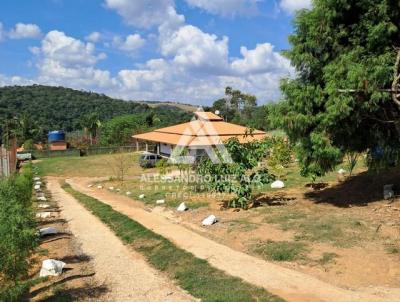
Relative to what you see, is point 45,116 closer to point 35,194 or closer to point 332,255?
point 35,194

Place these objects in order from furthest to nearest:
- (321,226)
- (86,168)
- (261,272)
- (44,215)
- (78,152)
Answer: (78,152)
(86,168)
(44,215)
(321,226)
(261,272)

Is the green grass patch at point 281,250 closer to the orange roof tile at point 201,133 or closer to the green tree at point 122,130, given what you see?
the orange roof tile at point 201,133

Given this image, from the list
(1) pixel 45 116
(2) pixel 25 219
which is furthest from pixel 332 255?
(1) pixel 45 116

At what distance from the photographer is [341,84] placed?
37.8 feet

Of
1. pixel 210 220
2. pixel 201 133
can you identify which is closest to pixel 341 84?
pixel 210 220

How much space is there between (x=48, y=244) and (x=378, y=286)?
27.6ft

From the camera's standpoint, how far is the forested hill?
8900 centimetres

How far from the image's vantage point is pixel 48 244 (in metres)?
11.5

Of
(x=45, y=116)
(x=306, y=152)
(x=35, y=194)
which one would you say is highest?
(x=45, y=116)

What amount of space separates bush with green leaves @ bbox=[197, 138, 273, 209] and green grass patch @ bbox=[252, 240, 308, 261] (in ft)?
13.1

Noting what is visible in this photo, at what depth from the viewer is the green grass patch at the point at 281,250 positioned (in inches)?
350

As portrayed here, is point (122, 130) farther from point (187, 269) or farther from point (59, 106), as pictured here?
point (187, 269)

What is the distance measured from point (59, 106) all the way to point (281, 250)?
335 feet

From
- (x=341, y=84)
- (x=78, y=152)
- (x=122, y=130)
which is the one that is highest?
(x=122, y=130)
